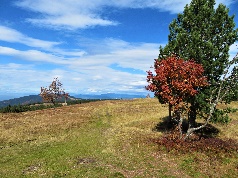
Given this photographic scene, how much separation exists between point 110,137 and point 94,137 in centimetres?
258

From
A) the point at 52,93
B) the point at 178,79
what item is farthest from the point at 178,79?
the point at 52,93

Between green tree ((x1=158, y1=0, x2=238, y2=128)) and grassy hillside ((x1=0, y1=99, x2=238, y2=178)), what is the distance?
9.18 meters

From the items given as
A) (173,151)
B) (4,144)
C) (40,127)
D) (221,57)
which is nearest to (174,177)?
(173,151)

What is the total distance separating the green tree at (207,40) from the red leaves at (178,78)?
81.0 inches

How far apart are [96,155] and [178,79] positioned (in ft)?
43.5

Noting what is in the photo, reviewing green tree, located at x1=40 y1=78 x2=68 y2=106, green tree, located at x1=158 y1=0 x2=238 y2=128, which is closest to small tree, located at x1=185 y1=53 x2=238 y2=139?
green tree, located at x1=158 y1=0 x2=238 y2=128

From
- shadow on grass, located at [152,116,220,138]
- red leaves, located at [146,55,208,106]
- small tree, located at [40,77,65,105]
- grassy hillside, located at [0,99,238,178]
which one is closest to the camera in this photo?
grassy hillside, located at [0,99,238,178]

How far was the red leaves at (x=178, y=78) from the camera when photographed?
29.1 metres

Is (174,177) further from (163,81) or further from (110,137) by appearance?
(110,137)

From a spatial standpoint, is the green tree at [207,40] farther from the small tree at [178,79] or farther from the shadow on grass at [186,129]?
the shadow on grass at [186,129]

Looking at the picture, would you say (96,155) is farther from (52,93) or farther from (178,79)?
(52,93)

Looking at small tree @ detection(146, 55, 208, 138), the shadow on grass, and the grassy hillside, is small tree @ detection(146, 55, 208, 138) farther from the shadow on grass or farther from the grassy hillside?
the shadow on grass

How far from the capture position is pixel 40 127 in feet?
155

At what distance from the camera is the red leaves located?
1144 inches
